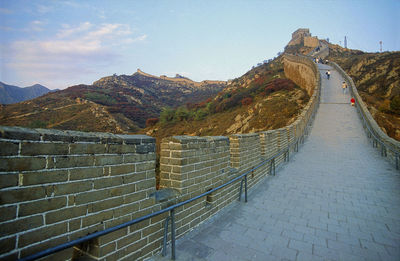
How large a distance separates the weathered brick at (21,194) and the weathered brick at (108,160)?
53 centimetres

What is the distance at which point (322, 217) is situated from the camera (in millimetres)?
4285

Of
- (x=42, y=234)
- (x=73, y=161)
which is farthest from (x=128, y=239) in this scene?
(x=73, y=161)

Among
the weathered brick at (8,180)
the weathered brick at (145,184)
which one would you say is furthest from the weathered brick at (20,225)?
the weathered brick at (145,184)

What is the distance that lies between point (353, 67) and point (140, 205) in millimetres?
43958

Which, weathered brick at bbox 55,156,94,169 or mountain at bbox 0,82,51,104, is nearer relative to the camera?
weathered brick at bbox 55,156,94,169

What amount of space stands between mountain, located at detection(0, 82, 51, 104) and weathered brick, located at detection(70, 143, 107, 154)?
8746 centimetres

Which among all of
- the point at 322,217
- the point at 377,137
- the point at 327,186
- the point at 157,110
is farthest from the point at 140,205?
the point at 157,110

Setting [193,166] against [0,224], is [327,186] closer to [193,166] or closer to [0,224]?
[193,166]

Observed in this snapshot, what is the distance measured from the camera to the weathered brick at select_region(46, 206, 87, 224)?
71.6 inches

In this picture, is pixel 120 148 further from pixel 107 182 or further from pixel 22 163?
pixel 22 163

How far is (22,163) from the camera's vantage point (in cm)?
167

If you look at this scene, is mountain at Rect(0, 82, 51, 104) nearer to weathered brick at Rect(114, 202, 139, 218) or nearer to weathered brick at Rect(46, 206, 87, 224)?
weathered brick at Rect(114, 202, 139, 218)

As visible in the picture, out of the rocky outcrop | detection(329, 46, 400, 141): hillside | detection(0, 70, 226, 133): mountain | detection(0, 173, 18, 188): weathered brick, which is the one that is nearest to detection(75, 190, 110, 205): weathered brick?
detection(0, 173, 18, 188): weathered brick

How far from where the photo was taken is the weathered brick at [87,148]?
2.00 metres
